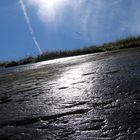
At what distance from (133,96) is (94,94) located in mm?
628

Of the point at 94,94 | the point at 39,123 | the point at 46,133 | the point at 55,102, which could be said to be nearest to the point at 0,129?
the point at 39,123

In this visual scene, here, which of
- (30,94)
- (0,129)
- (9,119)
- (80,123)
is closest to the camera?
(80,123)

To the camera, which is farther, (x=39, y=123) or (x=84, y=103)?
(x=84, y=103)

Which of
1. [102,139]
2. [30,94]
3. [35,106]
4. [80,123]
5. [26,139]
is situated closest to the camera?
[102,139]

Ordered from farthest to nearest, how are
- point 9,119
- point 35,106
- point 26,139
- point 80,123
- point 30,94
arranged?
point 30,94, point 35,106, point 9,119, point 80,123, point 26,139

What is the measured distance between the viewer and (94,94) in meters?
3.98

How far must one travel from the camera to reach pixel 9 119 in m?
3.43

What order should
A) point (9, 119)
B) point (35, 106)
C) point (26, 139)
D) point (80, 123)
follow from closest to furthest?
point (26, 139)
point (80, 123)
point (9, 119)
point (35, 106)

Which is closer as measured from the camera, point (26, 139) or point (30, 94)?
point (26, 139)

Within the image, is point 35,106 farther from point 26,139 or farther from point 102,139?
point 102,139

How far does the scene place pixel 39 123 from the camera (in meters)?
3.08

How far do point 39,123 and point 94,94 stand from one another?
1.07 m

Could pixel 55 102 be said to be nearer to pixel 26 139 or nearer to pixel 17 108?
pixel 17 108

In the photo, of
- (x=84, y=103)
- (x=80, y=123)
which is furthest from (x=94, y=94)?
(x=80, y=123)
